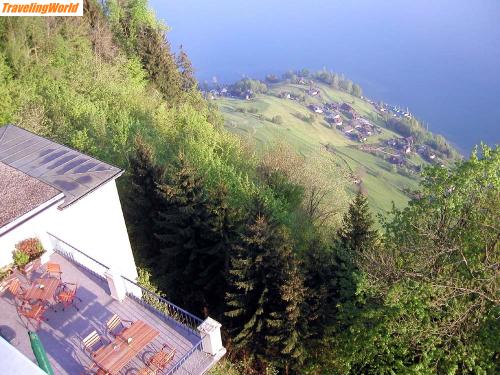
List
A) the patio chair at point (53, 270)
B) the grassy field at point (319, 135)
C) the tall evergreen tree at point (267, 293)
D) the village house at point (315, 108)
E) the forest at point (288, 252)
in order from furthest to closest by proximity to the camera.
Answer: the village house at point (315, 108) → the grassy field at point (319, 135) → the tall evergreen tree at point (267, 293) → the forest at point (288, 252) → the patio chair at point (53, 270)

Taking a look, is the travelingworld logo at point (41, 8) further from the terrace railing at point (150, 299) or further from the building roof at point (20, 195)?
the terrace railing at point (150, 299)

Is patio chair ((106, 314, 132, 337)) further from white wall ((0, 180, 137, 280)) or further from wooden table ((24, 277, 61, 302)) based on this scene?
wooden table ((24, 277, 61, 302))

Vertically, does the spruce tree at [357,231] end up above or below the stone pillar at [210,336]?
below

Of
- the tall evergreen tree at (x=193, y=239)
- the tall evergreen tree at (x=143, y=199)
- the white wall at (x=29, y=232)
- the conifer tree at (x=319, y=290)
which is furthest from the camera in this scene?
the tall evergreen tree at (x=143, y=199)

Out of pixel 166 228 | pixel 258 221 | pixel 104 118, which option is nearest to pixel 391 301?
pixel 258 221

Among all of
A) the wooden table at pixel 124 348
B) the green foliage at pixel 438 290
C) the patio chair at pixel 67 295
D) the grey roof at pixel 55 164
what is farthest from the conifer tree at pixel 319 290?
the grey roof at pixel 55 164

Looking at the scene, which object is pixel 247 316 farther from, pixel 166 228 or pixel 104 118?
pixel 104 118

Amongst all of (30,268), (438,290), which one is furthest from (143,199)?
(438,290)
